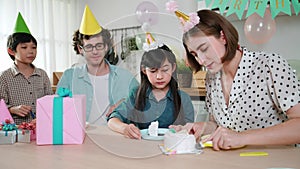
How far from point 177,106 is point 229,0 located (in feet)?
6.43

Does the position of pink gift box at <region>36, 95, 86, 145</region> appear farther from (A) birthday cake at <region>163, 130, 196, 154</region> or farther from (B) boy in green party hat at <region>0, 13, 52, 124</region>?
(B) boy in green party hat at <region>0, 13, 52, 124</region>

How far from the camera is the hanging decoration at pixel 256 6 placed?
7.43ft

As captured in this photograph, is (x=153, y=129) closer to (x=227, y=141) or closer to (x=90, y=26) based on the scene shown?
(x=227, y=141)

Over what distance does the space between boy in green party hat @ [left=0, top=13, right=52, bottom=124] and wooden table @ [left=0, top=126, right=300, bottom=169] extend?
0.84 metres

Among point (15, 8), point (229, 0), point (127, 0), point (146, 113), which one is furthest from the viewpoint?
point (127, 0)

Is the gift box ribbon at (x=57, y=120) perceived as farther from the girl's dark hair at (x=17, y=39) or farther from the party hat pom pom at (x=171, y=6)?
the girl's dark hair at (x=17, y=39)

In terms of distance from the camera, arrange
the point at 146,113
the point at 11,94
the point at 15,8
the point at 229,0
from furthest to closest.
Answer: the point at 15,8 → the point at 229,0 → the point at 11,94 → the point at 146,113

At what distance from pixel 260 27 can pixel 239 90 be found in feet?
4.52

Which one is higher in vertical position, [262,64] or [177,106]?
[262,64]

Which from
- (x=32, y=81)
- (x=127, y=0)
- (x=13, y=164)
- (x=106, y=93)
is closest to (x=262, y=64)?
(x=106, y=93)

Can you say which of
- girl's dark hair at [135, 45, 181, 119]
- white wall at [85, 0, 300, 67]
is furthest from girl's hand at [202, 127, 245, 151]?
white wall at [85, 0, 300, 67]

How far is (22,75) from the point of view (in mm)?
1763

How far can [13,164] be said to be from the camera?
2.45 feet

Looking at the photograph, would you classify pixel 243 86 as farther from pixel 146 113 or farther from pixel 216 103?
pixel 146 113
